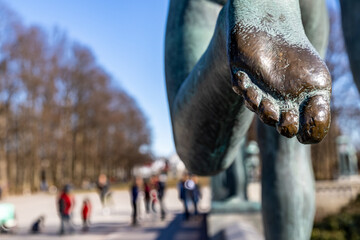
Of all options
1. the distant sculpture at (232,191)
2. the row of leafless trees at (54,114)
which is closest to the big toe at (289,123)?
the distant sculpture at (232,191)

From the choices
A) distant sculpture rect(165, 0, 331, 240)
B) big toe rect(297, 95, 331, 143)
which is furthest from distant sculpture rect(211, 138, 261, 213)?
big toe rect(297, 95, 331, 143)

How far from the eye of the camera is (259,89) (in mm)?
653

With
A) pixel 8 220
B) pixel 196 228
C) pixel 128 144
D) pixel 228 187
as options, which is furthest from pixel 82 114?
pixel 228 187

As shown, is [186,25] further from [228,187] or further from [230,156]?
[228,187]

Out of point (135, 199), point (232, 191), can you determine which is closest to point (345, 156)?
point (135, 199)

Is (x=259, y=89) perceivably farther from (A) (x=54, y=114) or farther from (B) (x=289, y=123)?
(A) (x=54, y=114)

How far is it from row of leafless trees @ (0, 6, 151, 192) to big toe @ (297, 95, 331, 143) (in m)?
25.9

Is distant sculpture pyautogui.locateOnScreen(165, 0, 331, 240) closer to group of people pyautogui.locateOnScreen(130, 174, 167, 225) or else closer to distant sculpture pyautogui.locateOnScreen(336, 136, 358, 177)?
group of people pyautogui.locateOnScreen(130, 174, 167, 225)

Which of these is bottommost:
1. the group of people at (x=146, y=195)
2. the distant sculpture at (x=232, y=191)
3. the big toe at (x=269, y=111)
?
the group of people at (x=146, y=195)

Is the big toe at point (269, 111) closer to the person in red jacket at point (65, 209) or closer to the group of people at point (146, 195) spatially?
the person in red jacket at point (65, 209)

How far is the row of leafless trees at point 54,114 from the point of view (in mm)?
26297

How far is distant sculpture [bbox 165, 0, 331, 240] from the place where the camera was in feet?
2.10

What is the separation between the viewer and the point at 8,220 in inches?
432

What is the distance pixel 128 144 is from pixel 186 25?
151 ft
